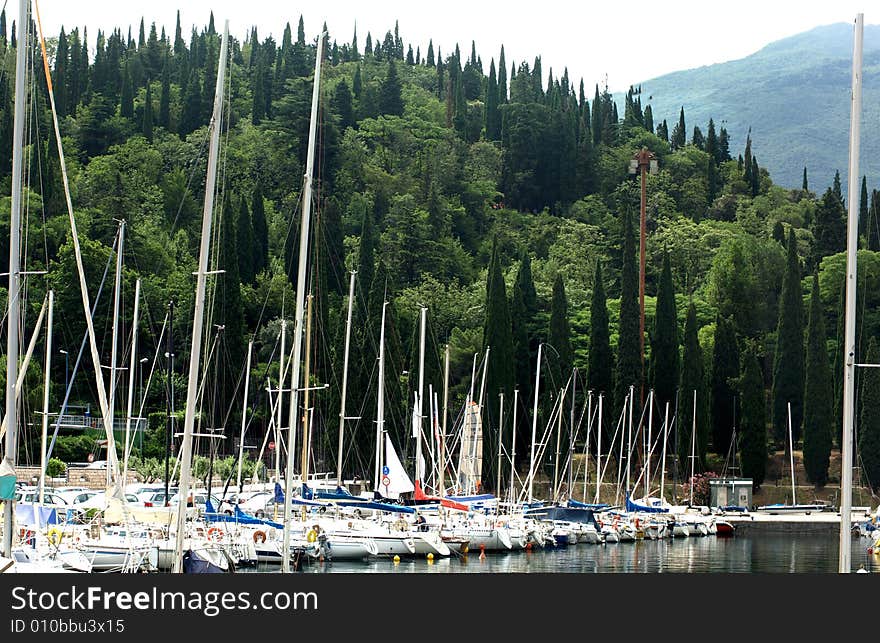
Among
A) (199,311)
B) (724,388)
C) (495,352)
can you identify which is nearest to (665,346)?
(724,388)

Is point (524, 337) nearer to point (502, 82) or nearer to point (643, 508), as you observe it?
point (643, 508)

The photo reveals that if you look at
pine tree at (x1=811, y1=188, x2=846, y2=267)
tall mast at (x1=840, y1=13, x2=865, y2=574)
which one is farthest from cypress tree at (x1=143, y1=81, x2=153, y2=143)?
tall mast at (x1=840, y1=13, x2=865, y2=574)

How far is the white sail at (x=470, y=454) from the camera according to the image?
5575cm

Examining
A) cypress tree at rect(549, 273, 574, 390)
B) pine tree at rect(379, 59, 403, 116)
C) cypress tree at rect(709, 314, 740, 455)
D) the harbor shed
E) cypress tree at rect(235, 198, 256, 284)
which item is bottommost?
Answer: the harbor shed

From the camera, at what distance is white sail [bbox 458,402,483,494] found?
55.8 m

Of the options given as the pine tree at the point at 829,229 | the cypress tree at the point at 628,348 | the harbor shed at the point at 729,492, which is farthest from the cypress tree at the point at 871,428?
the pine tree at the point at 829,229

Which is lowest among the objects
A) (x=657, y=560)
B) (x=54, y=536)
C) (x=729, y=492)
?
(x=729, y=492)

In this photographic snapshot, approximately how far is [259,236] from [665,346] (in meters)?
28.1

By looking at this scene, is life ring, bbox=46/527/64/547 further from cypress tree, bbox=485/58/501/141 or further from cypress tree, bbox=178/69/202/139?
cypress tree, bbox=485/58/501/141

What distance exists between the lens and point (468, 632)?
1405cm

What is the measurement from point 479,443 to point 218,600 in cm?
4344

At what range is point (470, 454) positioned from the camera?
5669 centimetres

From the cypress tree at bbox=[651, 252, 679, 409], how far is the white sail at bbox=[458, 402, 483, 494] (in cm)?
2061

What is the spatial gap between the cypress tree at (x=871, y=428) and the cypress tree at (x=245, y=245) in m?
36.1
